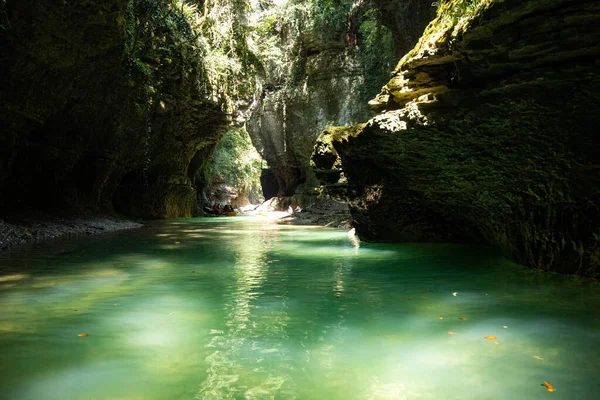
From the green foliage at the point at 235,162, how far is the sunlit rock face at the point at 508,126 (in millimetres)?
30356

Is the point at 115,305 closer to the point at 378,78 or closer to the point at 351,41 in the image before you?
the point at 378,78

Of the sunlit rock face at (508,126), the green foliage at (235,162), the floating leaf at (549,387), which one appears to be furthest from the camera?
the green foliage at (235,162)

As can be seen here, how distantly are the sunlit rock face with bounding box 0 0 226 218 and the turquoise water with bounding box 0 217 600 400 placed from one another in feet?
16.3

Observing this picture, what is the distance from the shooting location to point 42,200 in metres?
13.0

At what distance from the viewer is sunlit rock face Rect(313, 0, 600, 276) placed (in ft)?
12.9

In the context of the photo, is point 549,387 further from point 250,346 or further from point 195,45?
point 195,45

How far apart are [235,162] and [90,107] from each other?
28.9 meters

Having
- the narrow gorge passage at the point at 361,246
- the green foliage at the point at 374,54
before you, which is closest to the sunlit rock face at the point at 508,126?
the narrow gorge passage at the point at 361,246

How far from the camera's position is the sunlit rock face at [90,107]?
28.8 feet

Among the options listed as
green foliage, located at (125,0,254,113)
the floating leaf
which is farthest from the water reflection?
green foliage, located at (125,0,254,113)

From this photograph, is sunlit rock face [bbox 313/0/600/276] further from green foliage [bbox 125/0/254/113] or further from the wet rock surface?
green foliage [bbox 125/0/254/113]

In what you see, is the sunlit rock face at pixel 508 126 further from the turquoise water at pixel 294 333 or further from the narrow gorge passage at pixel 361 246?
the turquoise water at pixel 294 333

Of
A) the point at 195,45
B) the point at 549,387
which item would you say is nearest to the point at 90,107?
the point at 195,45

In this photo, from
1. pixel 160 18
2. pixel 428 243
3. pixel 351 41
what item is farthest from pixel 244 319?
pixel 351 41
